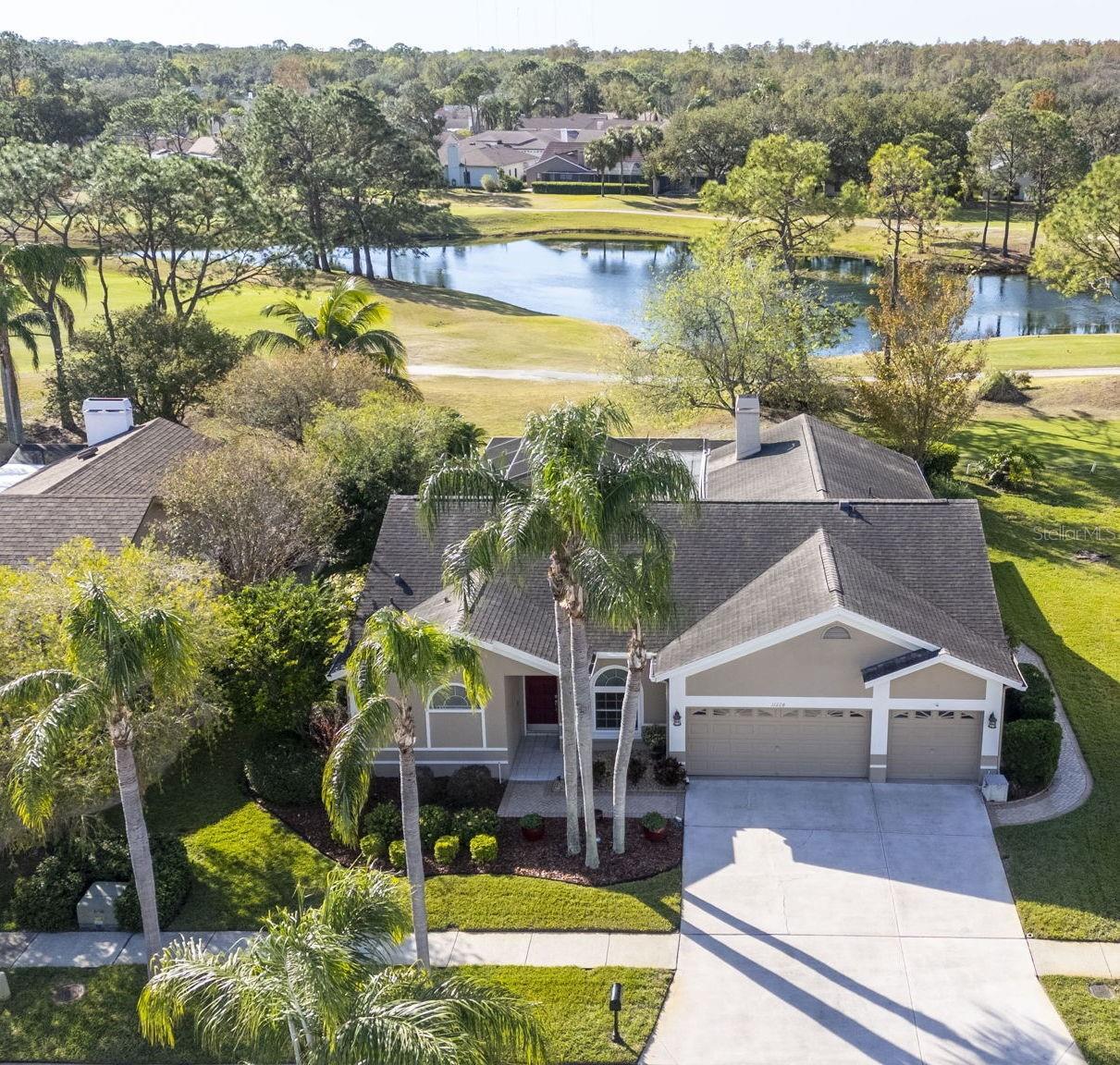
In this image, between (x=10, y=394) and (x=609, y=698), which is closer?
(x=609, y=698)

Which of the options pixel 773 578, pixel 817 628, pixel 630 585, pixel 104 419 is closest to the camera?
pixel 630 585

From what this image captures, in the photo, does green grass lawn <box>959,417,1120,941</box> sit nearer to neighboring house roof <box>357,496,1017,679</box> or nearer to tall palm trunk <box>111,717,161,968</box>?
neighboring house roof <box>357,496,1017,679</box>

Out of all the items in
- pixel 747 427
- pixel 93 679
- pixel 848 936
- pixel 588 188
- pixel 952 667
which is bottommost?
pixel 848 936

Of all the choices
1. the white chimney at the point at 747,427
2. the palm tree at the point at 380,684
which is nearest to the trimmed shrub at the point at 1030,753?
the palm tree at the point at 380,684

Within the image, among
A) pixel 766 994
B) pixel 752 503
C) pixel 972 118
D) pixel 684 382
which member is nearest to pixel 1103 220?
pixel 684 382

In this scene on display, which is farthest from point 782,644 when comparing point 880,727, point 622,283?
point 622,283

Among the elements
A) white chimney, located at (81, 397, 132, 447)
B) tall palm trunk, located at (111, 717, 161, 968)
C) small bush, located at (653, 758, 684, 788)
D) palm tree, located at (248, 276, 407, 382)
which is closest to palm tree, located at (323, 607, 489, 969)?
tall palm trunk, located at (111, 717, 161, 968)

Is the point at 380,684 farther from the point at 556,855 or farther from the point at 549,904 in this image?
the point at 556,855
